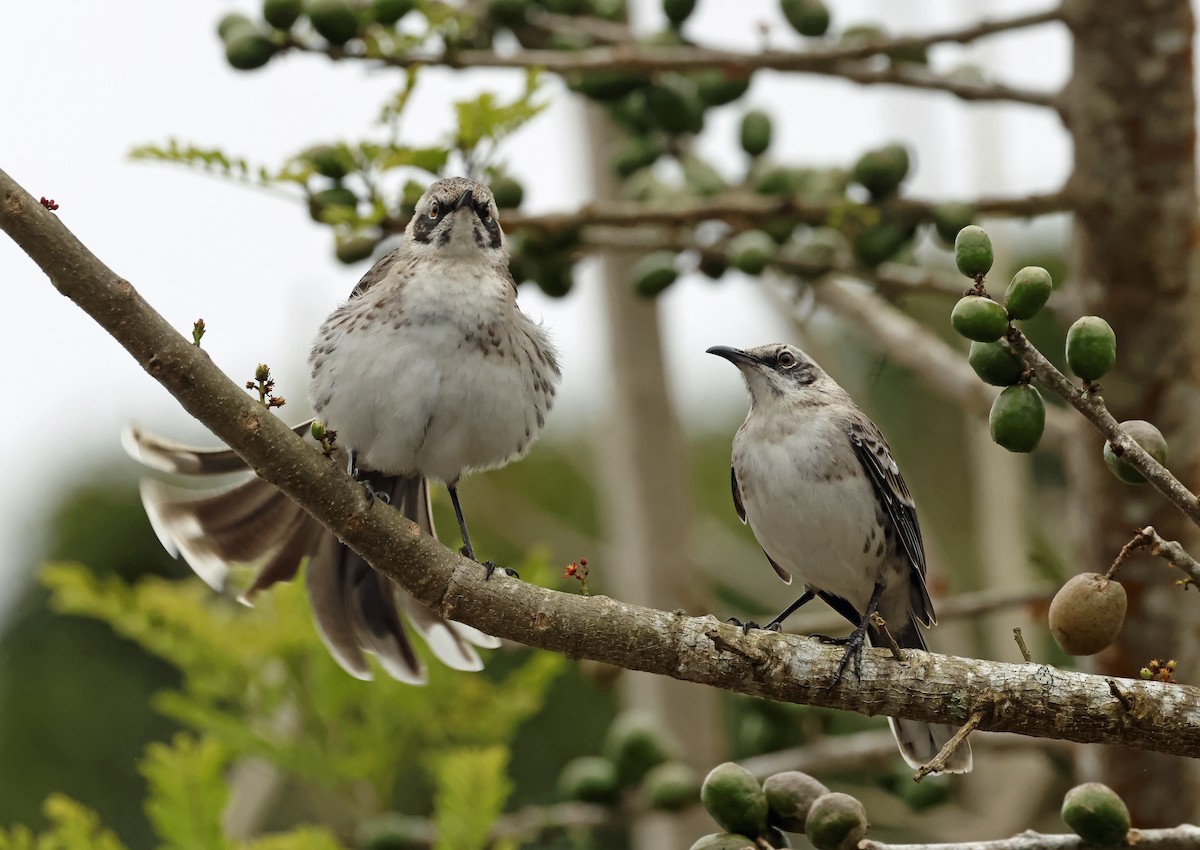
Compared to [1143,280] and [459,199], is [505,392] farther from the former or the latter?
[1143,280]

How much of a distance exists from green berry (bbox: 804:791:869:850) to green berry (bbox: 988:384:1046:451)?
737 mm

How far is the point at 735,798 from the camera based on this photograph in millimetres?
2711

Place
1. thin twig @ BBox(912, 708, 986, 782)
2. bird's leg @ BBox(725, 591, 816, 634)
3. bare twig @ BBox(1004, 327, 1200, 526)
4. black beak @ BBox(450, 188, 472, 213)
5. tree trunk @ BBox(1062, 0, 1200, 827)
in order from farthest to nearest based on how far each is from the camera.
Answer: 1. tree trunk @ BBox(1062, 0, 1200, 827)
2. black beak @ BBox(450, 188, 472, 213)
3. bird's leg @ BBox(725, 591, 816, 634)
4. bare twig @ BBox(1004, 327, 1200, 526)
5. thin twig @ BBox(912, 708, 986, 782)

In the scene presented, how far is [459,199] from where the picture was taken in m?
4.00

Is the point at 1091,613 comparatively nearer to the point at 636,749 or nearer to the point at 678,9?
the point at 636,749

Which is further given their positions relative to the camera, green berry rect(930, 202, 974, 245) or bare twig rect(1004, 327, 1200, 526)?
green berry rect(930, 202, 974, 245)

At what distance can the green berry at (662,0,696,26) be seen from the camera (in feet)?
15.9

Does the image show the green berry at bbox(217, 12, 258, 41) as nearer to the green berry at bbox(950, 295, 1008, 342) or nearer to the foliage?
the foliage

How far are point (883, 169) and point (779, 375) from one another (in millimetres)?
869

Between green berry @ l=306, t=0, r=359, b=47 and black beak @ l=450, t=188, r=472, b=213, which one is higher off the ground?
green berry @ l=306, t=0, r=359, b=47

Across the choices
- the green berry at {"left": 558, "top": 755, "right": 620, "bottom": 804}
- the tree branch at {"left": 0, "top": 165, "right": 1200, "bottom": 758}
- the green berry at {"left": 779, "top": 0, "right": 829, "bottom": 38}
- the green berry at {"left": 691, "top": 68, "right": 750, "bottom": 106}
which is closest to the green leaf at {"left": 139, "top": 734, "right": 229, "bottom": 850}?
the green berry at {"left": 558, "top": 755, "right": 620, "bottom": 804}

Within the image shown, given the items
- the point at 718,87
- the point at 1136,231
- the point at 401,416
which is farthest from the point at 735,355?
the point at 1136,231

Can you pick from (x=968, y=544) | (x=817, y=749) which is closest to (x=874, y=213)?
(x=817, y=749)

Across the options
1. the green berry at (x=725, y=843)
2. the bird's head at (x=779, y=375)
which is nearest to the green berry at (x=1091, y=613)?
the green berry at (x=725, y=843)
